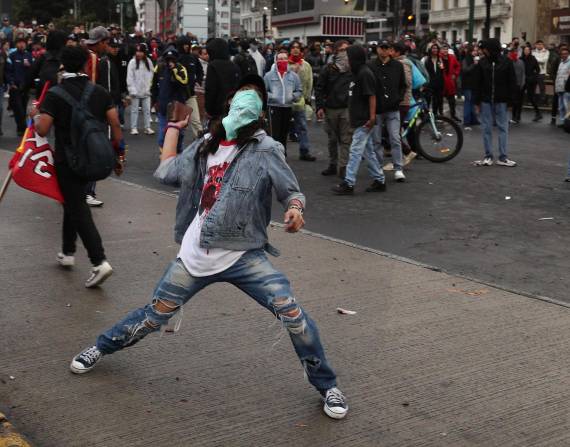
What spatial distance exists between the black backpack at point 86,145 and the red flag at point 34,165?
17 centimetres

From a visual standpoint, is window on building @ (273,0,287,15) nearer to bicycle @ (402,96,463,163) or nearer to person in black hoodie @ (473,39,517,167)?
bicycle @ (402,96,463,163)

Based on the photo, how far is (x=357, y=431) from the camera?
13.8 ft

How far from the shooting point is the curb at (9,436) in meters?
3.92

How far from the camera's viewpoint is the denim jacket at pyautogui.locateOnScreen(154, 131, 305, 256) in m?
4.31

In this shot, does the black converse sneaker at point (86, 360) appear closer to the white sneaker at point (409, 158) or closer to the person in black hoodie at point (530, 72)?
the white sneaker at point (409, 158)

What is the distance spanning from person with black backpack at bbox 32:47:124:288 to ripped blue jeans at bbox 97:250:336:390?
2224 mm

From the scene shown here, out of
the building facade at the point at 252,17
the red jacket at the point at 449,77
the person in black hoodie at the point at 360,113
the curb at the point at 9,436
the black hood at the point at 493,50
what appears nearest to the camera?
the curb at the point at 9,436

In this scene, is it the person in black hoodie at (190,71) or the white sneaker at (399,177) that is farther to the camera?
the person in black hoodie at (190,71)

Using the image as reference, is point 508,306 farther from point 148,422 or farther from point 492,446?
point 148,422

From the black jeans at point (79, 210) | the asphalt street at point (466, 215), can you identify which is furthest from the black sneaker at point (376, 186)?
the black jeans at point (79, 210)

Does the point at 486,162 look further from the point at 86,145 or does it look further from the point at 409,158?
the point at 86,145

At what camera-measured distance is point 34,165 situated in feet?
21.7

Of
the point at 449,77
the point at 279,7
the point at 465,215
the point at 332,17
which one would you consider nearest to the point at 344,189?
the point at 465,215

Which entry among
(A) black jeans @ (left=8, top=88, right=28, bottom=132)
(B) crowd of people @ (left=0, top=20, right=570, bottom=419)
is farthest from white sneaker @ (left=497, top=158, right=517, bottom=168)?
(A) black jeans @ (left=8, top=88, right=28, bottom=132)
